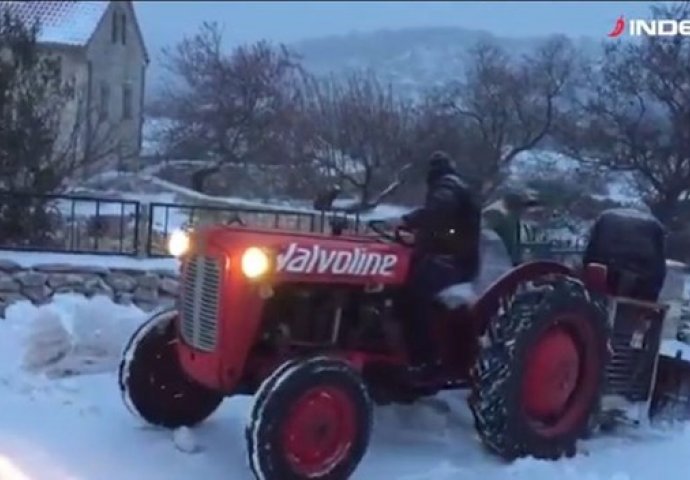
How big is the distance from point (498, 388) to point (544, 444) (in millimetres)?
499

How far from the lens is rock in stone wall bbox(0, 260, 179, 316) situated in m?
10.1

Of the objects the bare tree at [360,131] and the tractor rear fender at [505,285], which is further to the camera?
the bare tree at [360,131]

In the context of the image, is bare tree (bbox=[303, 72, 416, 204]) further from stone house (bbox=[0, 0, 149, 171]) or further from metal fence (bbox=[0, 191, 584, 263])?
stone house (bbox=[0, 0, 149, 171])

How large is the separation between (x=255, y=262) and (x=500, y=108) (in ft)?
51.2

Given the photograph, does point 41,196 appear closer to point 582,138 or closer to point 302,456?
point 302,456

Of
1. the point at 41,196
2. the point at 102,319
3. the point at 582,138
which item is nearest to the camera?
the point at 102,319

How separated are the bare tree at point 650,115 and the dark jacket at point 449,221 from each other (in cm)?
548

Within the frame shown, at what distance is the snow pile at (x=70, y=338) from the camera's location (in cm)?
809

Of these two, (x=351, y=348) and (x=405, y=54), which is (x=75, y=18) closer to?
(x=405, y=54)

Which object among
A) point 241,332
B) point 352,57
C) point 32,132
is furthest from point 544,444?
point 352,57

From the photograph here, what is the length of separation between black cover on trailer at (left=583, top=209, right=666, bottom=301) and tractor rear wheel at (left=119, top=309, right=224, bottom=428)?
8.84 feet

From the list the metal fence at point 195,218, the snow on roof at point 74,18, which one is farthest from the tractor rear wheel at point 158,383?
the snow on roof at point 74,18

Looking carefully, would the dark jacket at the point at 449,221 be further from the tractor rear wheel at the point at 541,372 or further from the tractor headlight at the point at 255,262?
the tractor headlight at the point at 255,262

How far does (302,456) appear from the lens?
6.12m
